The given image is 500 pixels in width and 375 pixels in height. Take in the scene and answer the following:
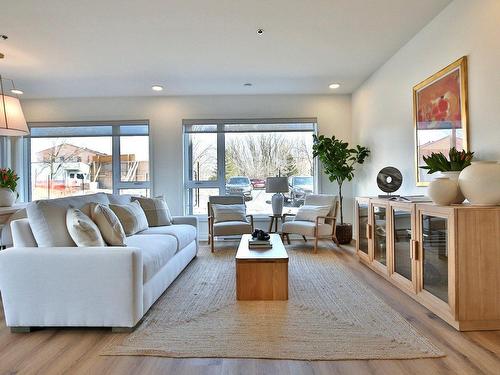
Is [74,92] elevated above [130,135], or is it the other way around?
[74,92]

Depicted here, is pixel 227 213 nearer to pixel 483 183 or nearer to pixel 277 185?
pixel 277 185

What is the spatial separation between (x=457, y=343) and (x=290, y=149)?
4.41 m

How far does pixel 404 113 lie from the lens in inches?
155

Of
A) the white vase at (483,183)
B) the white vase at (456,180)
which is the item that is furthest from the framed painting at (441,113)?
the white vase at (483,183)

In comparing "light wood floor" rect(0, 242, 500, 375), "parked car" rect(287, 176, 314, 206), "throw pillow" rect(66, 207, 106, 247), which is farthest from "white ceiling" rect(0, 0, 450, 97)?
"light wood floor" rect(0, 242, 500, 375)

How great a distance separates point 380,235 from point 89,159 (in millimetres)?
5275

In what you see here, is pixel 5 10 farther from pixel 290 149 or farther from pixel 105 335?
pixel 290 149

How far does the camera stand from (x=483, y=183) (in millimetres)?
2188

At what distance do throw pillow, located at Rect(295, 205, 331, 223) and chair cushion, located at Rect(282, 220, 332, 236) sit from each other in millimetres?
117

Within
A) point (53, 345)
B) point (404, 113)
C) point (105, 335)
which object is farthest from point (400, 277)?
point (53, 345)

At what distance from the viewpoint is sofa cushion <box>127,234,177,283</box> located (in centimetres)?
254

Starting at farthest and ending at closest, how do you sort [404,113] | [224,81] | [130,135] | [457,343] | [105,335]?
[130,135] < [224,81] < [404,113] < [105,335] < [457,343]

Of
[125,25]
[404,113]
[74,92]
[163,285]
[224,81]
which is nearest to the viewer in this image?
[163,285]

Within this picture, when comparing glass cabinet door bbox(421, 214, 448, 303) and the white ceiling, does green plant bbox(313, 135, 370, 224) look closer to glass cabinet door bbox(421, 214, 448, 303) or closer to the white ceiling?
the white ceiling
